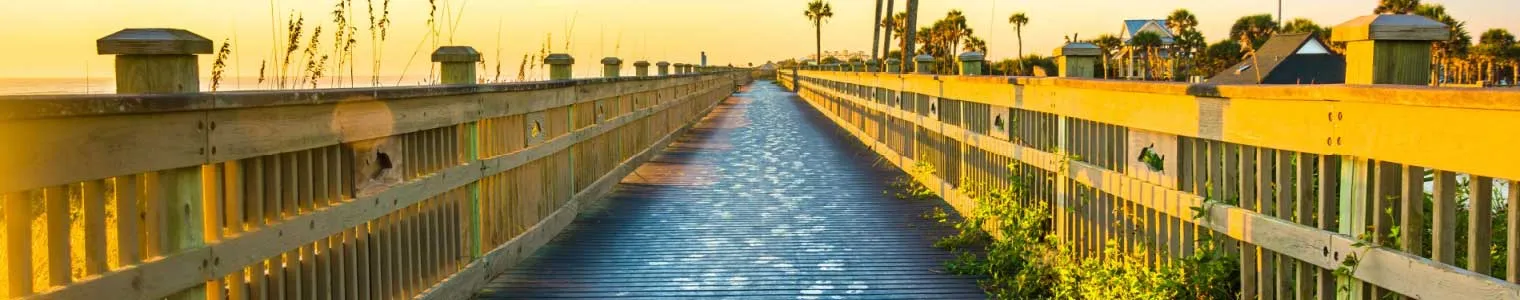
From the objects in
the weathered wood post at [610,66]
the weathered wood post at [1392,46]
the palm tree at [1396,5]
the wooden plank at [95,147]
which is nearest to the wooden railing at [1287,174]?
the weathered wood post at [1392,46]

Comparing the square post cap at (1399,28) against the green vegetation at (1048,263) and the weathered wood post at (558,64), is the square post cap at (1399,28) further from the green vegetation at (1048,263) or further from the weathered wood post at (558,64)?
the weathered wood post at (558,64)

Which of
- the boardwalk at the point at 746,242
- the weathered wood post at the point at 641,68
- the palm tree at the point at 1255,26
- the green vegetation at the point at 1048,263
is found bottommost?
the boardwalk at the point at 746,242

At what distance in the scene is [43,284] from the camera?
376 centimetres

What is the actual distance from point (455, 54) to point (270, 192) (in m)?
2.92

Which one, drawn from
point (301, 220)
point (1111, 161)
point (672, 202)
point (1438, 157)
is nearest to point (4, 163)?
point (301, 220)

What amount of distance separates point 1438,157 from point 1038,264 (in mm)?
3687

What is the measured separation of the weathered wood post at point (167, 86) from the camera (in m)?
4.13

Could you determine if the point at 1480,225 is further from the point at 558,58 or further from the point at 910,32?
the point at 910,32

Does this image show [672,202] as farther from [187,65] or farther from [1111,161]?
[187,65]

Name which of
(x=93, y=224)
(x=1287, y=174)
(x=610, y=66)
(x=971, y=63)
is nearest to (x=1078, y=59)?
(x=971, y=63)

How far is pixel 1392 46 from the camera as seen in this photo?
14.7 feet

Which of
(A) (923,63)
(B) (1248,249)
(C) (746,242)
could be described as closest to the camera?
(B) (1248,249)

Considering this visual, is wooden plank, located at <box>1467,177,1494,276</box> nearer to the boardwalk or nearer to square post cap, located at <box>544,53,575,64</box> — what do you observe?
the boardwalk

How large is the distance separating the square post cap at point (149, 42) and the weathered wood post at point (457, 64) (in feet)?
11.1
